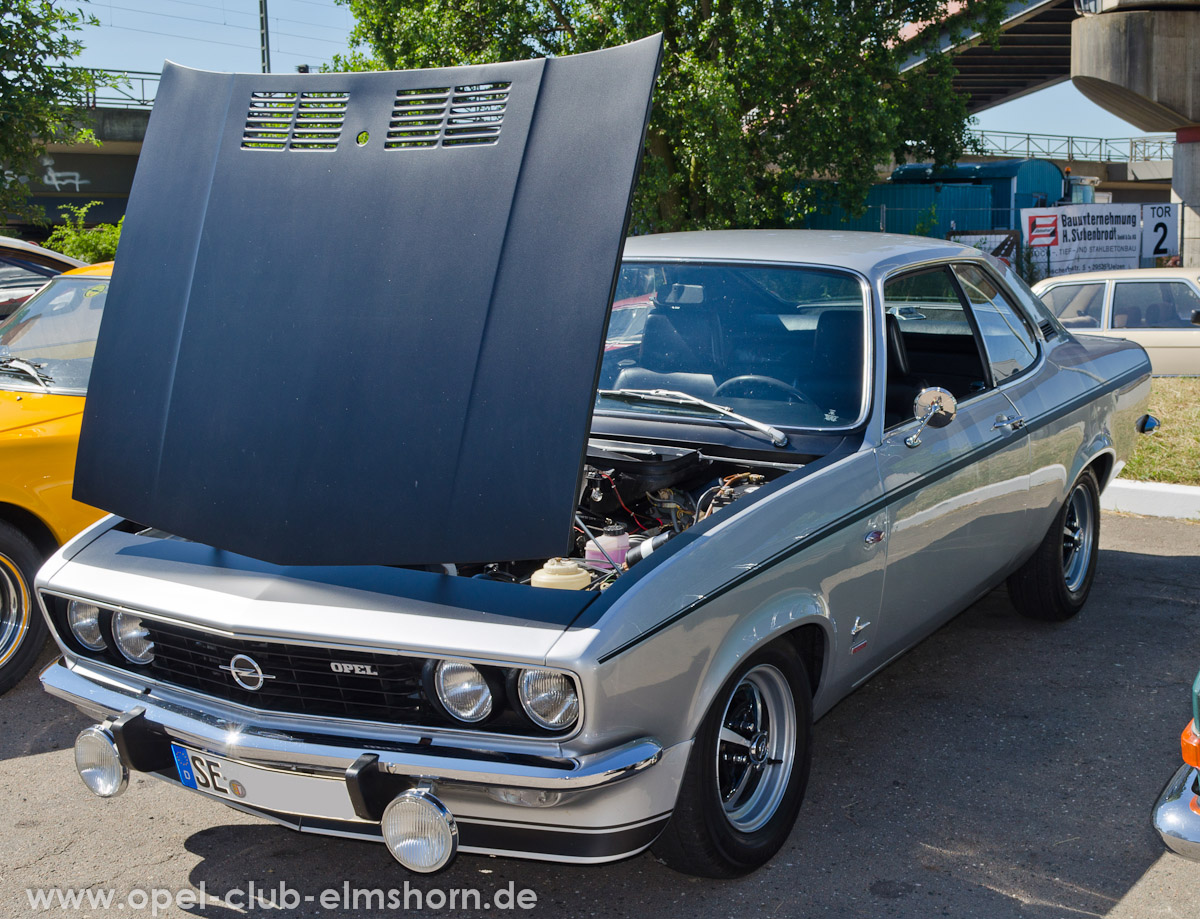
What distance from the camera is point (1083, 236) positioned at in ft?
55.6

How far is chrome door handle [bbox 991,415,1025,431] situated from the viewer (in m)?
4.27

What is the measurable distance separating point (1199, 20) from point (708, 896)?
24711 mm

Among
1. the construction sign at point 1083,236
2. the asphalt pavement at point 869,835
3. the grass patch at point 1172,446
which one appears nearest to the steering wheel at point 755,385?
the asphalt pavement at point 869,835

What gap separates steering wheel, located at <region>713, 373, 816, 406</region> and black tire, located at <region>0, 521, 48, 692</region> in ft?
9.23

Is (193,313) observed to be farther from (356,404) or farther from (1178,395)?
(1178,395)

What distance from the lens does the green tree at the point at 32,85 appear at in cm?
1183

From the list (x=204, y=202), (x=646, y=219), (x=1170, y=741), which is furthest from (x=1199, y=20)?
(x=204, y=202)

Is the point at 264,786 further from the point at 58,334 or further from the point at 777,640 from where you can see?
the point at 58,334

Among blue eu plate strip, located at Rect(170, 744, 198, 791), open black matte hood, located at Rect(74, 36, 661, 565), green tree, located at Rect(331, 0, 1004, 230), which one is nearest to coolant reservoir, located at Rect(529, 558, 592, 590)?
open black matte hood, located at Rect(74, 36, 661, 565)

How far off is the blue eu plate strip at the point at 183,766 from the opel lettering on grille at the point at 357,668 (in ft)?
1.70

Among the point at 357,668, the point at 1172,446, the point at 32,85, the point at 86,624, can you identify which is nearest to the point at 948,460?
the point at 357,668

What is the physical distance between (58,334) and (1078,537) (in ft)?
16.1

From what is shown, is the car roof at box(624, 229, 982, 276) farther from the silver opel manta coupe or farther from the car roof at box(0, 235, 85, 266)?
the car roof at box(0, 235, 85, 266)

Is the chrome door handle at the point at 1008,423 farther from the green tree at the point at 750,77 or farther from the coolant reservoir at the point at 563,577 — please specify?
the green tree at the point at 750,77
